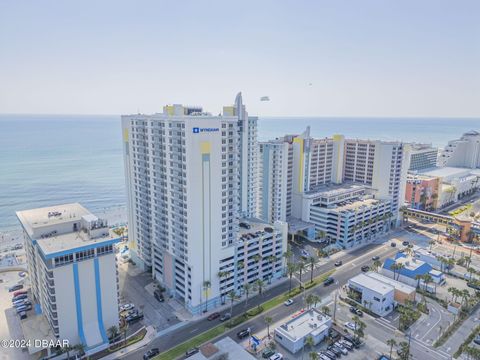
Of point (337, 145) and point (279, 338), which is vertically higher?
point (337, 145)

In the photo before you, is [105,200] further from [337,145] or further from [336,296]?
[336,296]

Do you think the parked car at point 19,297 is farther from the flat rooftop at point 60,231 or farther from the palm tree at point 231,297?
the palm tree at point 231,297

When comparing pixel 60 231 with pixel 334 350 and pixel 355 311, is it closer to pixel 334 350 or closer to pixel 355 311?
pixel 334 350

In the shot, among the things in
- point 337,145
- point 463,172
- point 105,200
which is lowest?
point 105,200

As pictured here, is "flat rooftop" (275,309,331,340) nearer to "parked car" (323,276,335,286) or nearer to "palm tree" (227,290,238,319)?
"palm tree" (227,290,238,319)

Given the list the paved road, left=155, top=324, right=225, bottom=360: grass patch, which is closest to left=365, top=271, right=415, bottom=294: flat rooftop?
A: the paved road

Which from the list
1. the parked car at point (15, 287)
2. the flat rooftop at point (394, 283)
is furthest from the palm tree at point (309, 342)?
the parked car at point (15, 287)

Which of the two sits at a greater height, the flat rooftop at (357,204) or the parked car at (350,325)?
the flat rooftop at (357,204)

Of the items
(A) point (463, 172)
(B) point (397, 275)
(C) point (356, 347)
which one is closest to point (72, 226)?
(C) point (356, 347)
